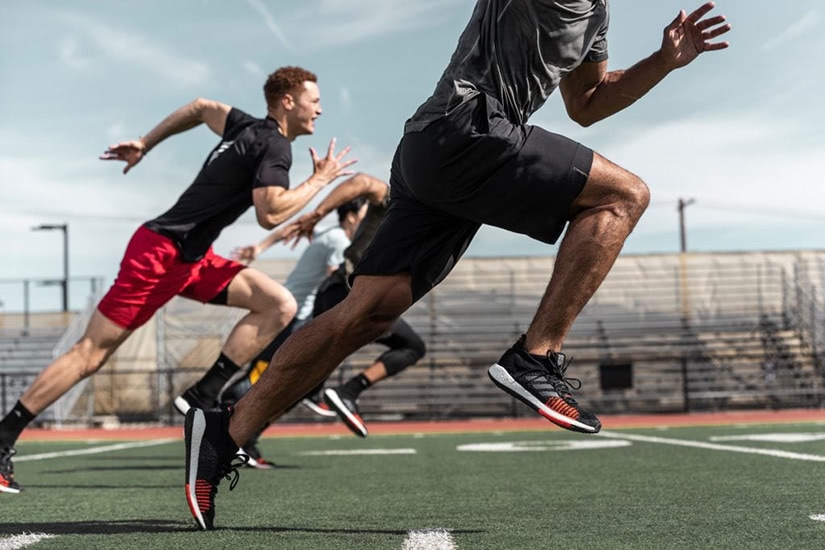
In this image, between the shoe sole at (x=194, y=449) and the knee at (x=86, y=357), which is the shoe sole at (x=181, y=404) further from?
the shoe sole at (x=194, y=449)

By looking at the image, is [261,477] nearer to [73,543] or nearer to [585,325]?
[73,543]

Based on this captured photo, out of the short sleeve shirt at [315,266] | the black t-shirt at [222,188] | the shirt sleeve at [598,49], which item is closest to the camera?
the shirt sleeve at [598,49]

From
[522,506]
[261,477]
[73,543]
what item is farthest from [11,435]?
[522,506]

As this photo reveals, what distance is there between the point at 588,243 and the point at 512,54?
0.61m

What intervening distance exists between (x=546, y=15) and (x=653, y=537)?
1529 millimetres

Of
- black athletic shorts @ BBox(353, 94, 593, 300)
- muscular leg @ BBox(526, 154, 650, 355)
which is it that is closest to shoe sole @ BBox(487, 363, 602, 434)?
muscular leg @ BBox(526, 154, 650, 355)

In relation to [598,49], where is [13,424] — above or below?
below

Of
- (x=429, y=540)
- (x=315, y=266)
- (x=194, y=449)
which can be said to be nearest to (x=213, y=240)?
(x=194, y=449)

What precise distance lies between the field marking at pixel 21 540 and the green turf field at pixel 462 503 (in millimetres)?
22

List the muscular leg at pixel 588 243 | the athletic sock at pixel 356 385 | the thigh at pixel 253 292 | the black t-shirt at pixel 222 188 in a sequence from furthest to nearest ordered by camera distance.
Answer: the athletic sock at pixel 356 385
the thigh at pixel 253 292
the black t-shirt at pixel 222 188
the muscular leg at pixel 588 243

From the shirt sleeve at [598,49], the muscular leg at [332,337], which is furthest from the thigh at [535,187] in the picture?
the shirt sleeve at [598,49]

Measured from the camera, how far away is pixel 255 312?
5191 mm

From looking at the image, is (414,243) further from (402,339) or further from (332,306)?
(402,339)

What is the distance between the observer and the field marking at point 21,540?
270cm
